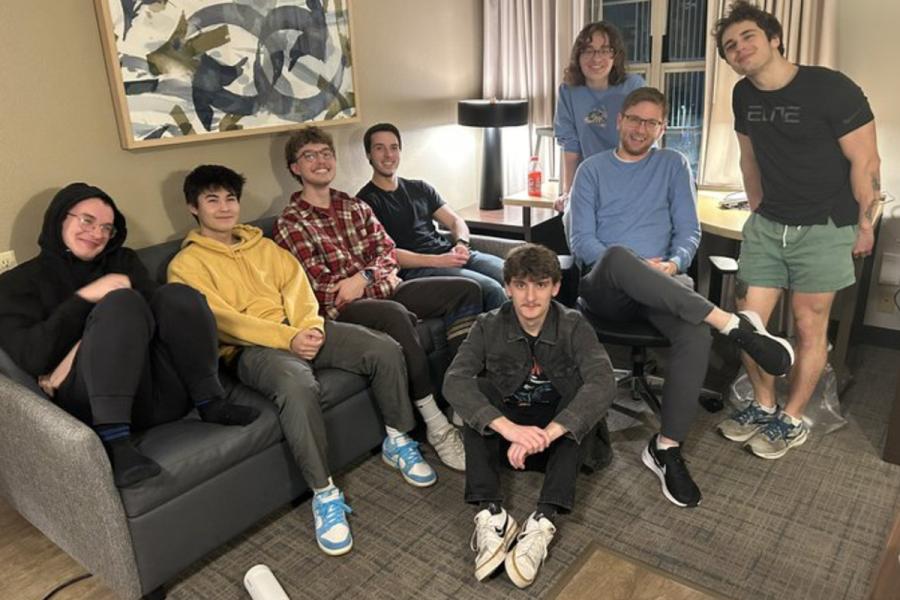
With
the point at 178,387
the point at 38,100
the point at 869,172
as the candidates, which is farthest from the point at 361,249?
the point at 869,172

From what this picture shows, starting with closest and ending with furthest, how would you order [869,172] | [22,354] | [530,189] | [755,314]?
1. [22,354]
2. [869,172]
3. [755,314]
4. [530,189]

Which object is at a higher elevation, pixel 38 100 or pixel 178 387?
pixel 38 100

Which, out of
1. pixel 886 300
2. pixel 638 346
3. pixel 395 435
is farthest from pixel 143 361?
pixel 886 300

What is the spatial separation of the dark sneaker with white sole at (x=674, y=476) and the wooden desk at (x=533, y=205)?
4.68 feet

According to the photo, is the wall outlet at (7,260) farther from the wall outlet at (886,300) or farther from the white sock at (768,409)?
the wall outlet at (886,300)

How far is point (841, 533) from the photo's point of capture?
2088mm

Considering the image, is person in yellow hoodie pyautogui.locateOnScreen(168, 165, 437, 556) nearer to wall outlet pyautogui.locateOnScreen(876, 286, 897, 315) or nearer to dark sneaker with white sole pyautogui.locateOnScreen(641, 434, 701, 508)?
dark sneaker with white sole pyautogui.locateOnScreen(641, 434, 701, 508)

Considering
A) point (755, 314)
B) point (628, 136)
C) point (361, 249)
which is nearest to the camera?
point (755, 314)

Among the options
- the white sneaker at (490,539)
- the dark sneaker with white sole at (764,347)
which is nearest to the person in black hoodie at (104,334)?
the white sneaker at (490,539)

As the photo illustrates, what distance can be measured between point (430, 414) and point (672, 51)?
2514 mm

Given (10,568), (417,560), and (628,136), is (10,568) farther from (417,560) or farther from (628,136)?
(628,136)

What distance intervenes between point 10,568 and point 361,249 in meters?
1.56

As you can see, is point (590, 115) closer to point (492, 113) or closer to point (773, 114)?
point (492, 113)

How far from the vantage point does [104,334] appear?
1878 millimetres
